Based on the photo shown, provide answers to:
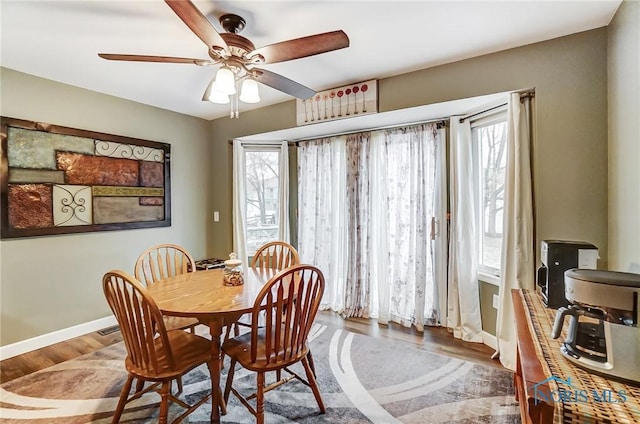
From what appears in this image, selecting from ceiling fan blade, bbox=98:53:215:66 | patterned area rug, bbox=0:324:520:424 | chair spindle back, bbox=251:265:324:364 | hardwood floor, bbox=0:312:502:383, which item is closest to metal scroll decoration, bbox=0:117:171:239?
hardwood floor, bbox=0:312:502:383

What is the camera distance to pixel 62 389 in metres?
2.07

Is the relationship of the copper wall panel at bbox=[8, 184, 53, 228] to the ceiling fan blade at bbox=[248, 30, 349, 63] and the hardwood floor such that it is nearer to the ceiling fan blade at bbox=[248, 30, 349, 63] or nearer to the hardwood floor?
the hardwood floor

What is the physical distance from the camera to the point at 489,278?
8.74 ft

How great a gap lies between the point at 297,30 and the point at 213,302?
1.78 m

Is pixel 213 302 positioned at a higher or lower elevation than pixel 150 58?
lower

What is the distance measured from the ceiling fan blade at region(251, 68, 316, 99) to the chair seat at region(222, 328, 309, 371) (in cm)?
166

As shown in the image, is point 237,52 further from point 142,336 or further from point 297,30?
point 142,336

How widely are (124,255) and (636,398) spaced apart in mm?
3926

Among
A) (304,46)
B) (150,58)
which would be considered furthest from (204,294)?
(304,46)

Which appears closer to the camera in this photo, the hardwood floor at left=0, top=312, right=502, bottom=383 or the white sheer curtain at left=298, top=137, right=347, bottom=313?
the hardwood floor at left=0, top=312, right=502, bottom=383

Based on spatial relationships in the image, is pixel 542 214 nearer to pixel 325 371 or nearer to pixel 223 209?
pixel 325 371

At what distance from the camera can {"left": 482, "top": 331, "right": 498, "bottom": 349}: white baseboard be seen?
2.58 metres

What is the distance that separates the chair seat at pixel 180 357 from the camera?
4.98 feet

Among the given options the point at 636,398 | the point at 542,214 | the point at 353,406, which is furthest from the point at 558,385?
the point at 542,214
